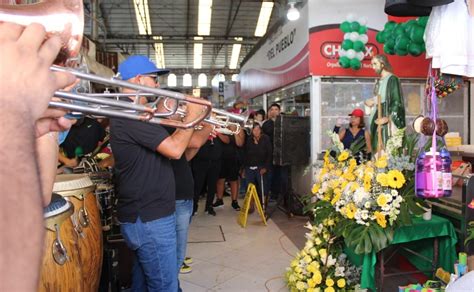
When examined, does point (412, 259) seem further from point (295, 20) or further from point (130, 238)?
point (295, 20)

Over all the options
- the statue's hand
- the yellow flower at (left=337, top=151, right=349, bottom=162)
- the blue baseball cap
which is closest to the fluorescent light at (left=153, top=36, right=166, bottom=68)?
the statue's hand

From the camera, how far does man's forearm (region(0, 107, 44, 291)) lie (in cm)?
57

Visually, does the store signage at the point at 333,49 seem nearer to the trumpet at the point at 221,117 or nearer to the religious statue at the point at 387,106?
the religious statue at the point at 387,106

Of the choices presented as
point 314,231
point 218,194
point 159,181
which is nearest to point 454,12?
point 314,231

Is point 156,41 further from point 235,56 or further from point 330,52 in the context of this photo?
point 330,52

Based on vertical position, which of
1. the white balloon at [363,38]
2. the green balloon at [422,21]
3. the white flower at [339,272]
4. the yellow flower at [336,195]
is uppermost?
the white balloon at [363,38]

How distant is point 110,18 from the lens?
15.0m

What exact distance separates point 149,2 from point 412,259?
1167 centimetres

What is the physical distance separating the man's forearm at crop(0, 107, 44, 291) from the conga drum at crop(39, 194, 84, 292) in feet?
3.67

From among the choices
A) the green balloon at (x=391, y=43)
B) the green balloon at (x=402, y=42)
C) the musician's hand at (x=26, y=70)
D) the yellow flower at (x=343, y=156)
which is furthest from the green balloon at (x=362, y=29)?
the musician's hand at (x=26, y=70)

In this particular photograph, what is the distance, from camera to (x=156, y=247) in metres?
2.17

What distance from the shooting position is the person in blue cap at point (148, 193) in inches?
83.7

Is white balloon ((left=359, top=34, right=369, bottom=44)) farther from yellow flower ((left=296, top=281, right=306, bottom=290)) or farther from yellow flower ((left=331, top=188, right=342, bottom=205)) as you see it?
yellow flower ((left=296, top=281, right=306, bottom=290))

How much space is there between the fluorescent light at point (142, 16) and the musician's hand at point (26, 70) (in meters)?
12.9
